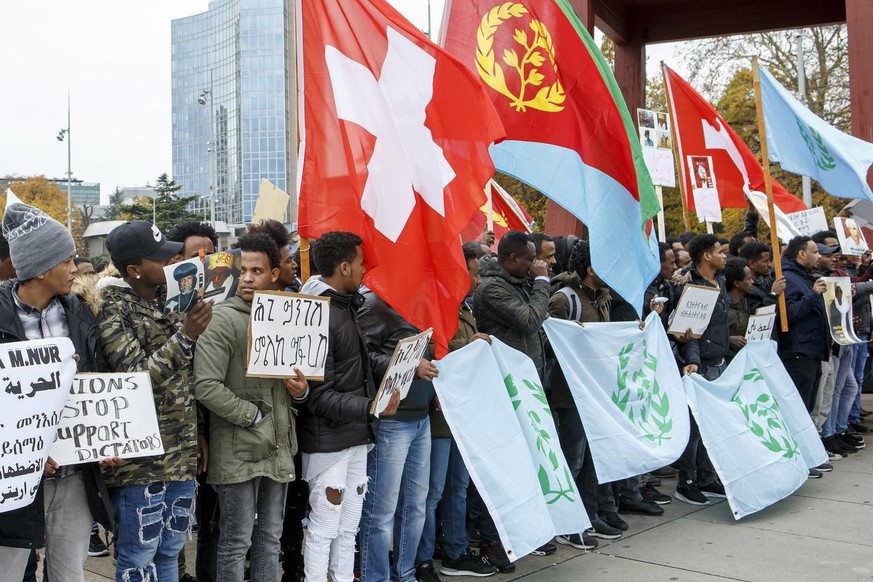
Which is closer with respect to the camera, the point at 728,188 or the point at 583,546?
the point at 583,546

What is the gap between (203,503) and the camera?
183 inches

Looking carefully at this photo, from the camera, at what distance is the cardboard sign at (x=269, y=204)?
7848 mm

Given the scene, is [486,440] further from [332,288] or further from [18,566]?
[18,566]

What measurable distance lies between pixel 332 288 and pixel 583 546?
2763 millimetres

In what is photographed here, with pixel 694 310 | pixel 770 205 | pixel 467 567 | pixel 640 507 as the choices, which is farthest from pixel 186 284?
pixel 770 205

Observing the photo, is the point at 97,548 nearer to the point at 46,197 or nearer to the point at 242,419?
the point at 242,419

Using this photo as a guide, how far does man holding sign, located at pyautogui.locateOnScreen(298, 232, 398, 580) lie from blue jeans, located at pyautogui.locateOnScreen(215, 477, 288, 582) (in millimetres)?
179

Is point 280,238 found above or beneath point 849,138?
beneath

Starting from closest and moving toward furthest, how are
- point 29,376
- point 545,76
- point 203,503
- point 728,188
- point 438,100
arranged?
point 29,376 → point 203,503 → point 438,100 → point 545,76 → point 728,188

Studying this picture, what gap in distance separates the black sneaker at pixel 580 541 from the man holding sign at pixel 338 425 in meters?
2.06

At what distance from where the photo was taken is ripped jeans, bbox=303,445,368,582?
14.5 ft

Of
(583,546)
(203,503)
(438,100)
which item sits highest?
(438,100)

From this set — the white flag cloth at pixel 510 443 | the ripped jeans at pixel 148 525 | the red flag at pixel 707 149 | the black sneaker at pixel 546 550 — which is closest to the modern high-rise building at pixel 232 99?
the red flag at pixel 707 149

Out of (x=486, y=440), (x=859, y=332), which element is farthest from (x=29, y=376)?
(x=859, y=332)
